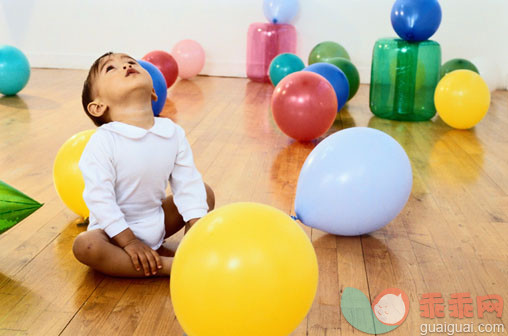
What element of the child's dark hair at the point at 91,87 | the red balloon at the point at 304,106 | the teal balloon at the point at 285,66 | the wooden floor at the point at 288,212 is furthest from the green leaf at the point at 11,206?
the teal balloon at the point at 285,66

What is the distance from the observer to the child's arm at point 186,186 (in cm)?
158

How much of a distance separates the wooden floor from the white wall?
4.54 feet

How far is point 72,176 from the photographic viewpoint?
179 cm

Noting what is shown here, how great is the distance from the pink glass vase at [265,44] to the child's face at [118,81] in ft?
10.5

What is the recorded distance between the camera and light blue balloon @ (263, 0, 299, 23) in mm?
4539

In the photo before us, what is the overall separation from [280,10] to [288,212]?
2.96 m

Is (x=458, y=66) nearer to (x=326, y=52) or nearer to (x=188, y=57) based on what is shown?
(x=326, y=52)

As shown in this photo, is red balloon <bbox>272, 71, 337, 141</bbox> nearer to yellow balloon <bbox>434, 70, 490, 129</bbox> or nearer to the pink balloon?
yellow balloon <bbox>434, 70, 490, 129</bbox>

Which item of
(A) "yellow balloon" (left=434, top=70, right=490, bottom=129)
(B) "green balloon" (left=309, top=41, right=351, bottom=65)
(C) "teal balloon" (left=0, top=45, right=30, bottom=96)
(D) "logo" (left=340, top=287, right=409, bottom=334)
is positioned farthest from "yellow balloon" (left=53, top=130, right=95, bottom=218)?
(B) "green balloon" (left=309, top=41, right=351, bottom=65)

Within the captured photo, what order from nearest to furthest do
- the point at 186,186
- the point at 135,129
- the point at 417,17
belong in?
the point at 135,129
the point at 186,186
the point at 417,17

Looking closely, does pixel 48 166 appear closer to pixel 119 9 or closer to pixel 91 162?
pixel 91 162

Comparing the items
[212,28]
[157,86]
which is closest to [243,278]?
[157,86]

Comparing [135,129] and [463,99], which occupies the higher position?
[135,129]

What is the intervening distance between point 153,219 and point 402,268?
710mm
